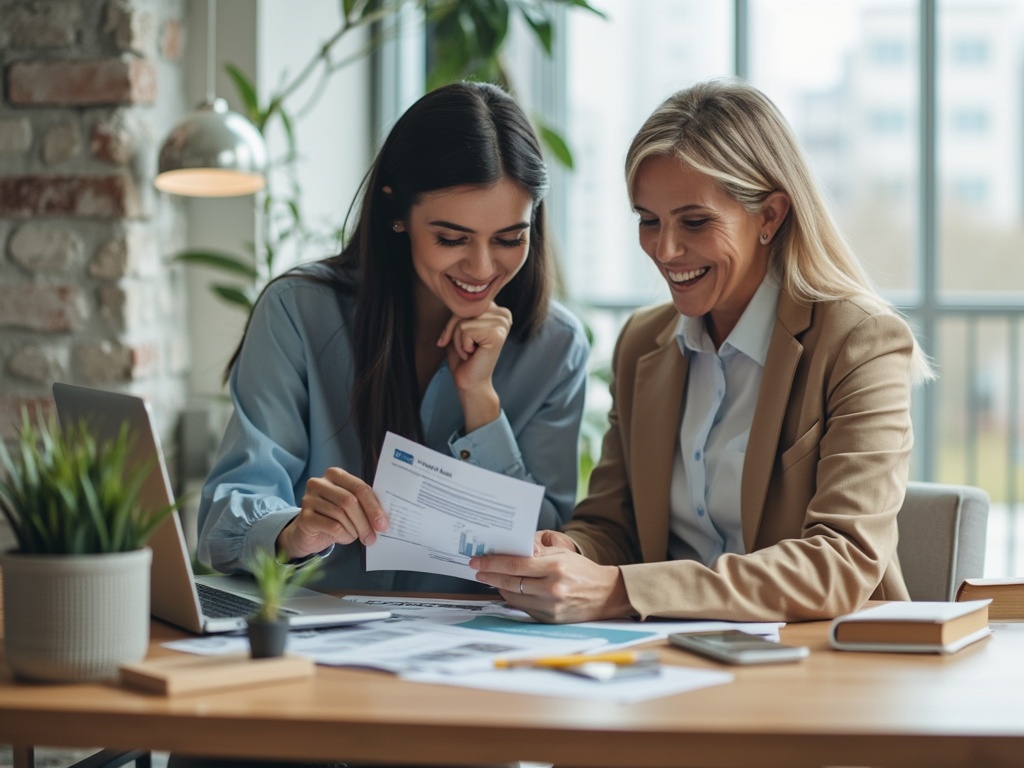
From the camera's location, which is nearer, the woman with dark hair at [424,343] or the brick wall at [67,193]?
the woman with dark hair at [424,343]

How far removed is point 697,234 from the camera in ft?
5.60

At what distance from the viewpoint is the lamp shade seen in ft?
8.03

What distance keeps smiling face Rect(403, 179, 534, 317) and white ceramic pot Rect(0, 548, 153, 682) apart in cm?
83

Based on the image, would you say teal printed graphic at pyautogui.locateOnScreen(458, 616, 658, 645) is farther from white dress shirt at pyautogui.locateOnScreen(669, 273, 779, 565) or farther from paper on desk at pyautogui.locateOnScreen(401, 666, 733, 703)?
white dress shirt at pyautogui.locateOnScreen(669, 273, 779, 565)

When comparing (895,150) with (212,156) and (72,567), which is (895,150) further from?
(72,567)

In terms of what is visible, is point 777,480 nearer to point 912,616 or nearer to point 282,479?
point 912,616

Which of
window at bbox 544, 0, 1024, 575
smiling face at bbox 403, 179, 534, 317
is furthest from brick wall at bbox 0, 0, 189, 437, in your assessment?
window at bbox 544, 0, 1024, 575

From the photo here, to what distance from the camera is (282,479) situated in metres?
1.74

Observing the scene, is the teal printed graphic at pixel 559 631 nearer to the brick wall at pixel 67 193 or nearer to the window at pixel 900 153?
the brick wall at pixel 67 193

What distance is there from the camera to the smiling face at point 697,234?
169 centimetres

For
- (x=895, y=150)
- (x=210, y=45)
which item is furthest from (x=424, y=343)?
(x=895, y=150)

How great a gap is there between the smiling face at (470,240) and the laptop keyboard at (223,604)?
1.96 feet

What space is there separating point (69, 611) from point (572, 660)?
0.46 m

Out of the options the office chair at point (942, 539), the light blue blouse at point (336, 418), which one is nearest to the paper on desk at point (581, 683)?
the light blue blouse at point (336, 418)
